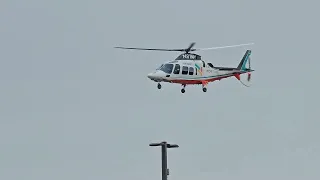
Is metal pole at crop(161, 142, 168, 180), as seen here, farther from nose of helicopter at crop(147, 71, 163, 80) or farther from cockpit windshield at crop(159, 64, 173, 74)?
cockpit windshield at crop(159, 64, 173, 74)

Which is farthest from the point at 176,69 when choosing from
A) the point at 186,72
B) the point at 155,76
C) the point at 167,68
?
the point at 155,76

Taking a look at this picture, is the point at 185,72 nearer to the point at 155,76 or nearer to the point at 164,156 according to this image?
the point at 155,76

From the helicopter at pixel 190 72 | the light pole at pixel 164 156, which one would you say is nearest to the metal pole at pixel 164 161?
the light pole at pixel 164 156

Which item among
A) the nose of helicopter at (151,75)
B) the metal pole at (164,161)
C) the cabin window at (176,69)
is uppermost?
the cabin window at (176,69)

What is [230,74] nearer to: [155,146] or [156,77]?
[156,77]

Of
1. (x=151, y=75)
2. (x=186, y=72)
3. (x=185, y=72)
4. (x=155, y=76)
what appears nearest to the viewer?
(x=151, y=75)

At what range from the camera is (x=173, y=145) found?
12638cm

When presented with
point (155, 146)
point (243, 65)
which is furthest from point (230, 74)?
point (155, 146)

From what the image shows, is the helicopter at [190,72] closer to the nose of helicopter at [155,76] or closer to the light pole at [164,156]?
the nose of helicopter at [155,76]

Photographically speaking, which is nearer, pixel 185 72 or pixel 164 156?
pixel 164 156

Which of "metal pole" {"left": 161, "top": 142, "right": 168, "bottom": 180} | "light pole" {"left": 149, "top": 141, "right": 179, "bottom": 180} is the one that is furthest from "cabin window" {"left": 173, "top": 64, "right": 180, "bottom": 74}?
"metal pole" {"left": 161, "top": 142, "right": 168, "bottom": 180}

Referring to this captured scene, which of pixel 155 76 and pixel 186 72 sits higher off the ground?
pixel 186 72

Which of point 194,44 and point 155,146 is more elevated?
point 194,44

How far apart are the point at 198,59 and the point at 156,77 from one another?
8869 mm
